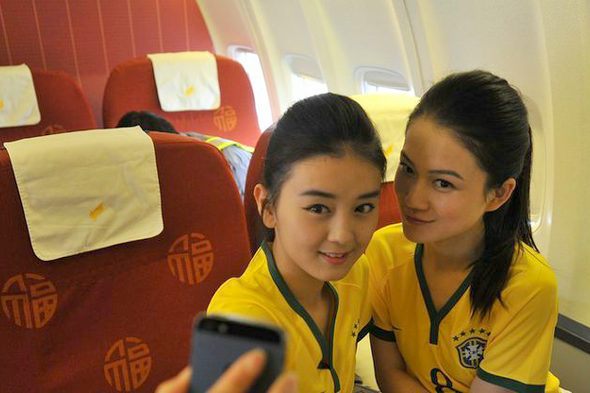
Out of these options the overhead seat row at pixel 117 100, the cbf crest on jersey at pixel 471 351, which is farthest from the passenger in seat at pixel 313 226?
the overhead seat row at pixel 117 100

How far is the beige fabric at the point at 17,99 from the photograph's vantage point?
3.02m

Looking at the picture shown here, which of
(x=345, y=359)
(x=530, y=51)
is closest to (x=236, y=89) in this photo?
(x=530, y=51)

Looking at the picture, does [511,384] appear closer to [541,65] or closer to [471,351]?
[471,351]

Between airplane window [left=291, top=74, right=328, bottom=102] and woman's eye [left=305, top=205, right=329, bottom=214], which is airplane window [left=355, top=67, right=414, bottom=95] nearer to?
airplane window [left=291, top=74, right=328, bottom=102]

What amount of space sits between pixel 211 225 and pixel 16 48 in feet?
9.90

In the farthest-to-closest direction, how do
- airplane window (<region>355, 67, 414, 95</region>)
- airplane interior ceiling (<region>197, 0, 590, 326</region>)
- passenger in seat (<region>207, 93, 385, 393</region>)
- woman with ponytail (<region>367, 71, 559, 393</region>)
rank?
airplane window (<region>355, 67, 414, 95</region>) → airplane interior ceiling (<region>197, 0, 590, 326</region>) → woman with ponytail (<region>367, 71, 559, 393</region>) → passenger in seat (<region>207, 93, 385, 393</region>)

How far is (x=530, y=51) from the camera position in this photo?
164 centimetres

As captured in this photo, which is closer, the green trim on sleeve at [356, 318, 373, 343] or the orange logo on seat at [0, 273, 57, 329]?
the orange logo on seat at [0, 273, 57, 329]

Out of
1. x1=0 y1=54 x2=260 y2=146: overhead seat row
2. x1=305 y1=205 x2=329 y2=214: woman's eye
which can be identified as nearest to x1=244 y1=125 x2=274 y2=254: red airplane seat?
x1=305 y1=205 x2=329 y2=214: woman's eye

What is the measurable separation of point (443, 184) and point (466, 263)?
0.25m

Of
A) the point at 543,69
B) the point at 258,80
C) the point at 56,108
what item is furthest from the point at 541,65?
the point at 258,80

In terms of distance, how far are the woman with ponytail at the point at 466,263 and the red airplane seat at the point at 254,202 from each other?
1.37ft

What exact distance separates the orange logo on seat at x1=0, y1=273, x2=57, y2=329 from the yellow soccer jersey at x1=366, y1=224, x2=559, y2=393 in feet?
2.56

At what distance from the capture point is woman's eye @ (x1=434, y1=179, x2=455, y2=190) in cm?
102
